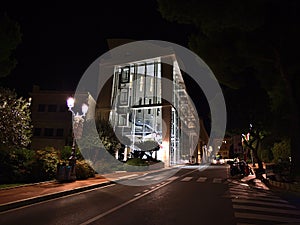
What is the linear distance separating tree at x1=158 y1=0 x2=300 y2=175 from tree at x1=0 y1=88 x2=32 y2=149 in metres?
11.6

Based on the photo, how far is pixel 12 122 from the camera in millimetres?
15938

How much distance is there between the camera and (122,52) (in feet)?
154

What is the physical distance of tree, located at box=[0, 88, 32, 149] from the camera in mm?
15542

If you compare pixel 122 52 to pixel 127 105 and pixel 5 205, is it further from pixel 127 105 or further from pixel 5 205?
pixel 5 205

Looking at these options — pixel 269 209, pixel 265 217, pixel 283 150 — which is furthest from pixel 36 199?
pixel 283 150

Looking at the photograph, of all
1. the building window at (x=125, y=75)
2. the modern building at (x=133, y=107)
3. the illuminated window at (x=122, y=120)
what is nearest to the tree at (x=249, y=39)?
the modern building at (x=133, y=107)

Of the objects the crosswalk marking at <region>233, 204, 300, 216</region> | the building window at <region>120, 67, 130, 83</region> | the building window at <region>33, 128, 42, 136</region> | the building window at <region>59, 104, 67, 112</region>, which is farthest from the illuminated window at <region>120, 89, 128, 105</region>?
the crosswalk marking at <region>233, 204, 300, 216</region>

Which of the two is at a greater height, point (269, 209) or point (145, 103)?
point (145, 103)

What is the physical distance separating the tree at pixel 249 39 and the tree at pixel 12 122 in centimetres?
1157

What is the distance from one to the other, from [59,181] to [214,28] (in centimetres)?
1166

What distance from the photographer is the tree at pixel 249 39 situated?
11.6 m

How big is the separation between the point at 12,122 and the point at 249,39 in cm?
1569

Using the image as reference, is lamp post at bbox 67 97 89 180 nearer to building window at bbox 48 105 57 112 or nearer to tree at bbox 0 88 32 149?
tree at bbox 0 88 32 149

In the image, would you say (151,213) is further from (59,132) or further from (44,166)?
(59,132)
